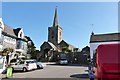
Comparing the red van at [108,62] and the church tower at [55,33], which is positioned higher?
the church tower at [55,33]

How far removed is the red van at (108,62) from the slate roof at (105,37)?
47.4 metres

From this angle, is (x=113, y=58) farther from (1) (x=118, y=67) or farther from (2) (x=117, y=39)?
(2) (x=117, y=39)

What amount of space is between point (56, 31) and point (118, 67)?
86417 mm

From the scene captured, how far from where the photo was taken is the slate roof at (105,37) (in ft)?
184

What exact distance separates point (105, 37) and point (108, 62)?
164ft

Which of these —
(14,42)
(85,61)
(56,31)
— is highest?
(56,31)

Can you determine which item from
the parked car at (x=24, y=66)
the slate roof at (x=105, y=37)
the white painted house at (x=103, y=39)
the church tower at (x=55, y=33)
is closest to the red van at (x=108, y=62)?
the parked car at (x=24, y=66)

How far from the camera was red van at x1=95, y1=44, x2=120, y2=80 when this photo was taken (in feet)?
29.4

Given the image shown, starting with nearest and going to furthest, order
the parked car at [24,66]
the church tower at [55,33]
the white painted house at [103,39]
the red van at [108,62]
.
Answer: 1. the red van at [108,62]
2. the parked car at [24,66]
3. the white painted house at [103,39]
4. the church tower at [55,33]

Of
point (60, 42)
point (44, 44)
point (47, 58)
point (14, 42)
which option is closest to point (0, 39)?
point (14, 42)

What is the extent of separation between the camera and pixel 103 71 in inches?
356

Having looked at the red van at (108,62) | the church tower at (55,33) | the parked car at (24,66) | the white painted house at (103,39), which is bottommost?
the parked car at (24,66)

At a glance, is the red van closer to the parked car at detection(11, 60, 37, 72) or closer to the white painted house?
the parked car at detection(11, 60, 37, 72)

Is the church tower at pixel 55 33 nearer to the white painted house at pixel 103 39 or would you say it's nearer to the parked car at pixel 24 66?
the white painted house at pixel 103 39
